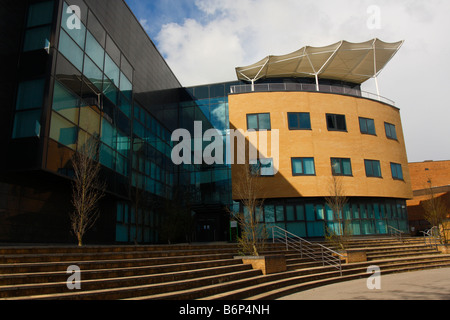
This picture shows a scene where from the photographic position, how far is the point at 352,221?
24453 millimetres

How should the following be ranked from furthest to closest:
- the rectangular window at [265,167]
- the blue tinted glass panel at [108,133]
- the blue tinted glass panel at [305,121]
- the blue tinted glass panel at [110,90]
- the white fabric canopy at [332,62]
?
1. the white fabric canopy at [332,62]
2. the blue tinted glass panel at [305,121]
3. the rectangular window at [265,167]
4. the blue tinted glass panel at [110,90]
5. the blue tinted glass panel at [108,133]

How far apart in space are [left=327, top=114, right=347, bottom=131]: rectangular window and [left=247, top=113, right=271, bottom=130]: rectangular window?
15.5 feet

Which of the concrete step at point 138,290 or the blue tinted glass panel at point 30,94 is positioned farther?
the blue tinted glass panel at point 30,94

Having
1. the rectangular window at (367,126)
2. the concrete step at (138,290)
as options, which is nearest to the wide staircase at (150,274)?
the concrete step at (138,290)

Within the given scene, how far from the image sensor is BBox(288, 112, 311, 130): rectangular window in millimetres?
25016

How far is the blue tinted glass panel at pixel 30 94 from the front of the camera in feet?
45.8

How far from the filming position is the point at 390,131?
27844mm

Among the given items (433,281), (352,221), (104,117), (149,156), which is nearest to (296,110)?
(352,221)

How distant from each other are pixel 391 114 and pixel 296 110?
9134mm

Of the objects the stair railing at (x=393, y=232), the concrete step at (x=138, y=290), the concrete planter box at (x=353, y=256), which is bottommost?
the concrete step at (x=138, y=290)

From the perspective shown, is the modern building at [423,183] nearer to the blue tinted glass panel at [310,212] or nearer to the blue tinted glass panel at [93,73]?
the blue tinted glass panel at [310,212]

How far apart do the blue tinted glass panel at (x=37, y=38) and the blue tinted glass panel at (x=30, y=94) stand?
1623 mm

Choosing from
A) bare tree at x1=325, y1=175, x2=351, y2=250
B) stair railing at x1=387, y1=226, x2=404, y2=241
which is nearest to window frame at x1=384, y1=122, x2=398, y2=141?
bare tree at x1=325, y1=175, x2=351, y2=250

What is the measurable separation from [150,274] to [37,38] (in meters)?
11.9
